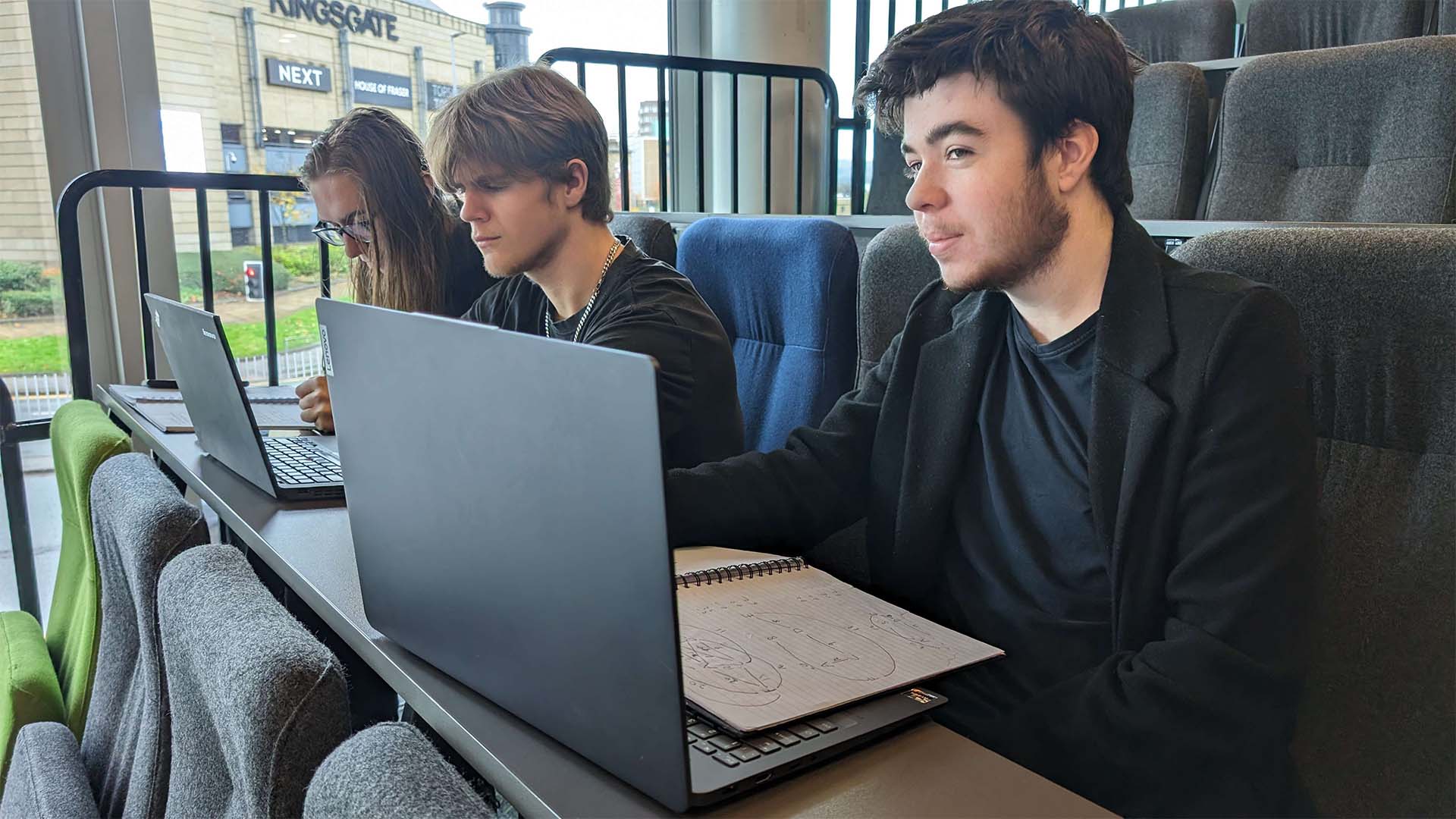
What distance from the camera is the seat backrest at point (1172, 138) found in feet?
7.45

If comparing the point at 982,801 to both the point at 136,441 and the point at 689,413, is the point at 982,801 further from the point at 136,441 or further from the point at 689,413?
the point at 136,441

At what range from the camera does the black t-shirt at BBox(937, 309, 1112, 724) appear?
2.97ft

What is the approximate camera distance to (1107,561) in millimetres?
851

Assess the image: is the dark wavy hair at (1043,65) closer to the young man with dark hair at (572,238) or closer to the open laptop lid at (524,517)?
the young man with dark hair at (572,238)

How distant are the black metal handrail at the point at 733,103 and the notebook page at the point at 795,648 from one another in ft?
7.75

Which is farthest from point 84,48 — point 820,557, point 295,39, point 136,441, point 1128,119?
point 1128,119

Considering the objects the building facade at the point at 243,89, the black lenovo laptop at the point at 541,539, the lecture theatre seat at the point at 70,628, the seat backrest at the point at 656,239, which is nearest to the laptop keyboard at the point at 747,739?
the black lenovo laptop at the point at 541,539

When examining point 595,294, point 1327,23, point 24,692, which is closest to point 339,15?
point 595,294

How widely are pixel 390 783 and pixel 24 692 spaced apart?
1.10 meters

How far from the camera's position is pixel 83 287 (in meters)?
2.29

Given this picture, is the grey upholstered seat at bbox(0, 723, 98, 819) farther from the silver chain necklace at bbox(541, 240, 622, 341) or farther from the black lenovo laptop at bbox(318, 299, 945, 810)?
the silver chain necklace at bbox(541, 240, 622, 341)

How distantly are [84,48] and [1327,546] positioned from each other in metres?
2.71

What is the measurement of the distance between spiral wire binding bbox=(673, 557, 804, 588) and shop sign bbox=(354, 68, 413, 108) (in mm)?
2500

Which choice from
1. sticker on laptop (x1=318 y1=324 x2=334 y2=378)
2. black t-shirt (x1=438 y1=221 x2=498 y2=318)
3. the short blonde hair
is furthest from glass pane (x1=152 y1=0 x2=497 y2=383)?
sticker on laptop (x1=318 y1=324 x2=334 y2=378)
